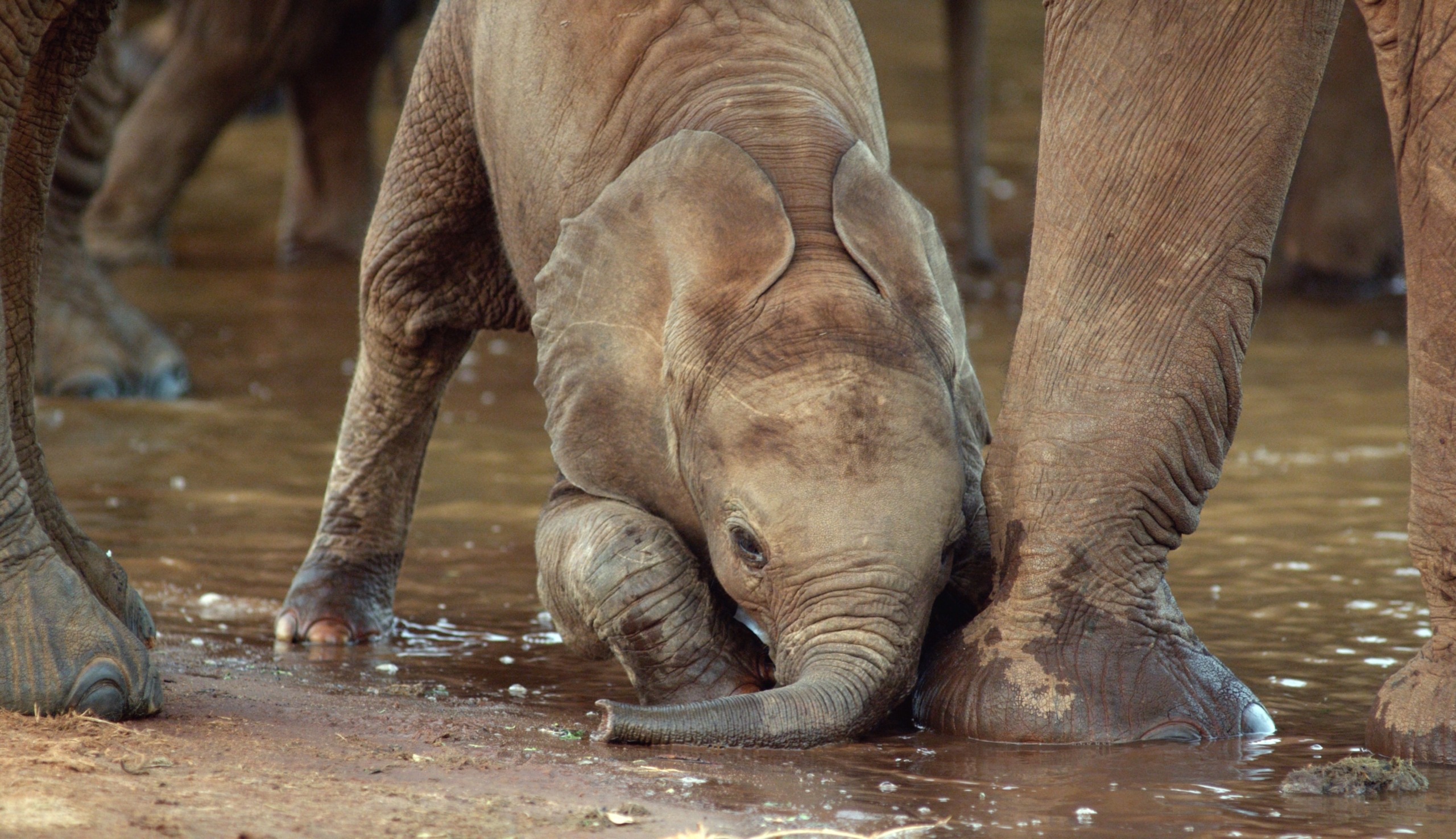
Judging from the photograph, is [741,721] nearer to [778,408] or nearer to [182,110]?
[778,408]

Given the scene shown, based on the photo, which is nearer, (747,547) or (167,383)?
(747,547)

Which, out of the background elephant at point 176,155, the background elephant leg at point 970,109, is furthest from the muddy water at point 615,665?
the background elephant leg at point 970,109

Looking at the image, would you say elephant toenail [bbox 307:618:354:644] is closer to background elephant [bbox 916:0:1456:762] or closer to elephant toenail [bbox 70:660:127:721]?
elephant toenail [bbox 70:660:127:721]

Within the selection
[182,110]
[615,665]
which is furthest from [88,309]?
[615,665]

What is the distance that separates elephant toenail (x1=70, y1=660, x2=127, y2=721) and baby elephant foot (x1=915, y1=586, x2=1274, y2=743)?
134cm

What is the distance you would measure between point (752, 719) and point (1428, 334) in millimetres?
1229

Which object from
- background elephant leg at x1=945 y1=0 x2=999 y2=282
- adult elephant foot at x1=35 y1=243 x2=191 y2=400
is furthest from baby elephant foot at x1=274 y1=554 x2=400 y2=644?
background elephant leg at x1=945 y1=0 x2=999 y2=282

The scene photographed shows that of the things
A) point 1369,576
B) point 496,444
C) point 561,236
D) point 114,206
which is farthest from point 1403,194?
point 114,206

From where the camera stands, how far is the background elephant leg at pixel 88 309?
7.59 meters

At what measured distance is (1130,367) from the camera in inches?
143

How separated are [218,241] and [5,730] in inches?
393

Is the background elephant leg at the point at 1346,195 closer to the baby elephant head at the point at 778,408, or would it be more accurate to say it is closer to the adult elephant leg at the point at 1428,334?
the baby elephant head at the point at 778,408

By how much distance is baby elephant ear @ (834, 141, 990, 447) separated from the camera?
370 centimetres

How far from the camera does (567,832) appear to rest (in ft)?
8.90
